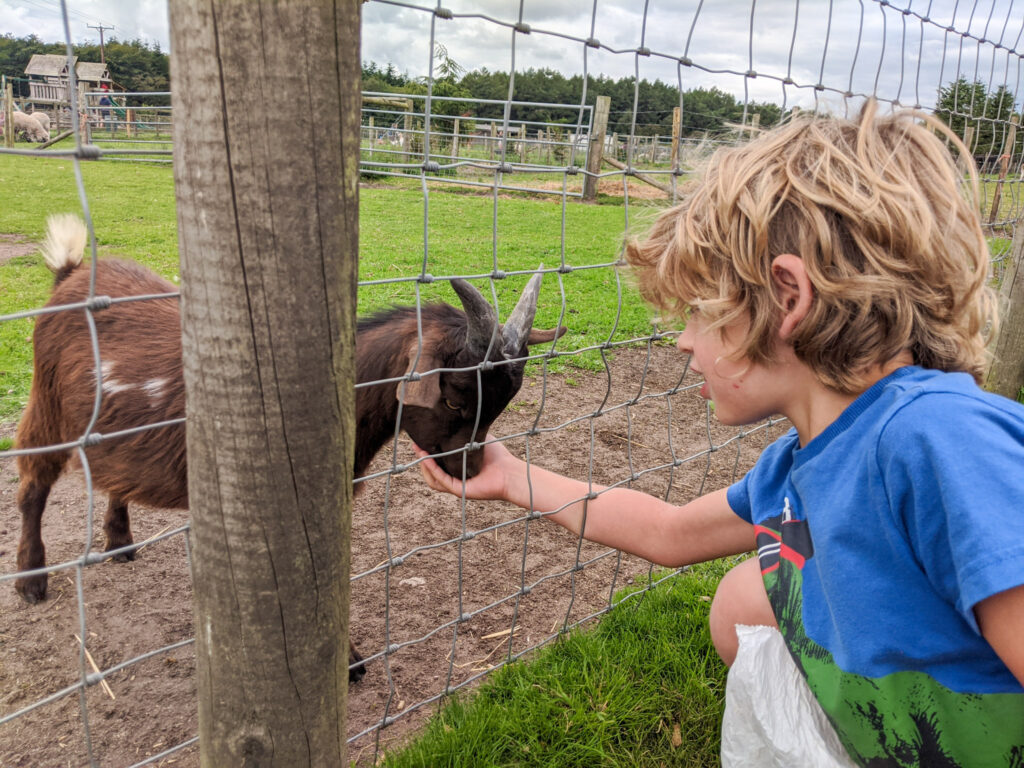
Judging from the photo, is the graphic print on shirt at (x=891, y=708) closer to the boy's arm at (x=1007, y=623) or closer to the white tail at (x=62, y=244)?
the boy's arm at (x=1007, y=623)

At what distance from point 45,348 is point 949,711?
3.39 metres

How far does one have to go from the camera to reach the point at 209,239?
1.02 metres

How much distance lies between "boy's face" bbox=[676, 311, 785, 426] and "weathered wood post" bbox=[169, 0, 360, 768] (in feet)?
2.55

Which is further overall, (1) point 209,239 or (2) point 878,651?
(2) point 878,651

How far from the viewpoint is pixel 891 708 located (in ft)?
4.84

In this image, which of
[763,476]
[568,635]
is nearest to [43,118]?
[568,635]

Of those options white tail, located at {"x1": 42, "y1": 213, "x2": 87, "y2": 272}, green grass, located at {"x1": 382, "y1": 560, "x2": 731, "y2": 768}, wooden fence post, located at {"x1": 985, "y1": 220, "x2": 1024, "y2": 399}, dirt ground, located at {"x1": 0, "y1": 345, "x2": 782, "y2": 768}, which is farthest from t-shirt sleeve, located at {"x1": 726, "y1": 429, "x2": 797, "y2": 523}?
white tail, located at {"x1": 42, "y1": 213, "x2": 87, "y2": 272}

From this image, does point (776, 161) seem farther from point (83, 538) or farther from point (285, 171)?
point (83, 538)

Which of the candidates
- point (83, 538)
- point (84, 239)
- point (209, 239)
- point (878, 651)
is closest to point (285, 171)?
point (209, 239)

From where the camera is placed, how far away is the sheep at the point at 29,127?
18812 millimetres

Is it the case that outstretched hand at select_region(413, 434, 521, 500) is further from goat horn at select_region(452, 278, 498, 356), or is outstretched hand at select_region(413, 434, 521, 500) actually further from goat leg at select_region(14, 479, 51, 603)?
goat leg at select_region(14, 479, 51, 603)

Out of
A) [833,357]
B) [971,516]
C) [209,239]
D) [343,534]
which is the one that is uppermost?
[209,239]

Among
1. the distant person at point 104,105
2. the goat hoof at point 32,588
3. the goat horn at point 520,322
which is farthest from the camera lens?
the distant person at point 104,105

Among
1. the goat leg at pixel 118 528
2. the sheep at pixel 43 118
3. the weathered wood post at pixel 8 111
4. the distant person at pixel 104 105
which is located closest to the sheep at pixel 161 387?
the goat leg at pixel 118 528
